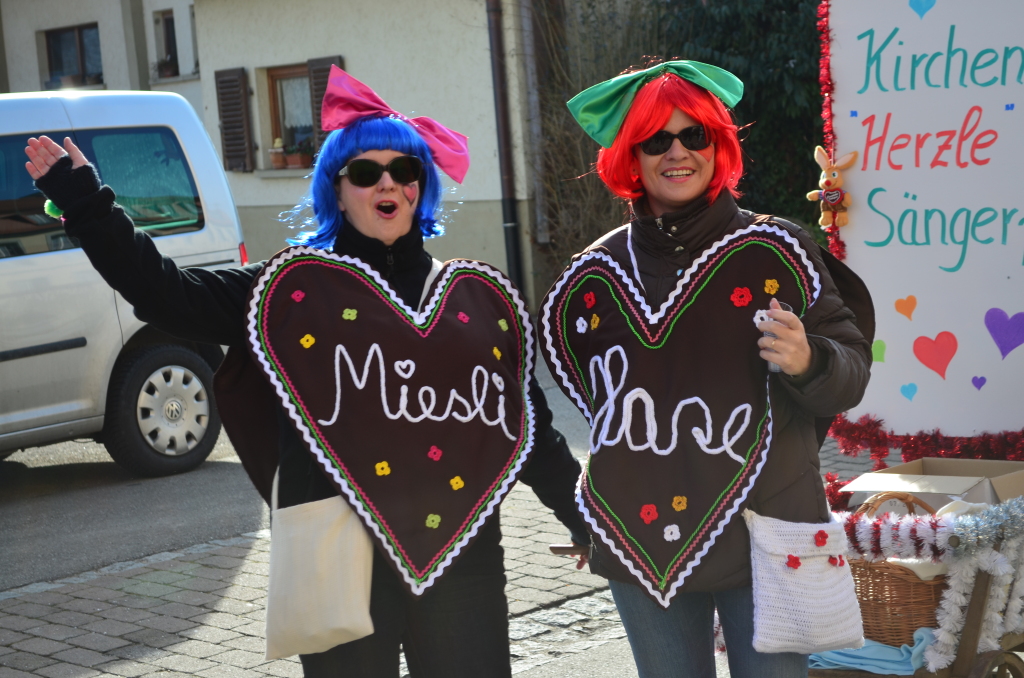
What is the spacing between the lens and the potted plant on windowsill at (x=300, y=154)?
1428cm

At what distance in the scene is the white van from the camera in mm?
5930

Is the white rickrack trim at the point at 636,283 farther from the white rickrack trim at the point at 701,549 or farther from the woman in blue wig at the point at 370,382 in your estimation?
the white rickrack trim at the point at 701,549

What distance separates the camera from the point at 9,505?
6.15 meters

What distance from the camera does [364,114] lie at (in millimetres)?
2414

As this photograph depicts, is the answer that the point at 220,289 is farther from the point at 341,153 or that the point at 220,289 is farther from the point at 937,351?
the point at 937,351

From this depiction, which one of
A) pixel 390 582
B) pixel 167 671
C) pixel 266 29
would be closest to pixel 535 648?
pixel 167 671

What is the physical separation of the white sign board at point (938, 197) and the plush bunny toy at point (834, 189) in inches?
1.3

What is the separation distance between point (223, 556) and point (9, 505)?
1753mm

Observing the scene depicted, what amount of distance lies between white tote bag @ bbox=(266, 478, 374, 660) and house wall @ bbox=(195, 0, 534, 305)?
9.66 metres

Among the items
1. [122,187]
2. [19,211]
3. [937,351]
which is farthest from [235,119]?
[937,351]

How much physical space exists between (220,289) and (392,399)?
417 millimetres

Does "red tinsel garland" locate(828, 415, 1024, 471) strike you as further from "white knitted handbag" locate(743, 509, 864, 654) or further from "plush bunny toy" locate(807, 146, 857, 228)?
"white knitted handbag" locate(743, 509, 864, 654)

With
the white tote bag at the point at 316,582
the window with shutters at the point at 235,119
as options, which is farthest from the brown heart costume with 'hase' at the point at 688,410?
the window with shutters at the point at 235,119

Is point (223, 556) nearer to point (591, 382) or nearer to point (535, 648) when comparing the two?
point (535, 648)
